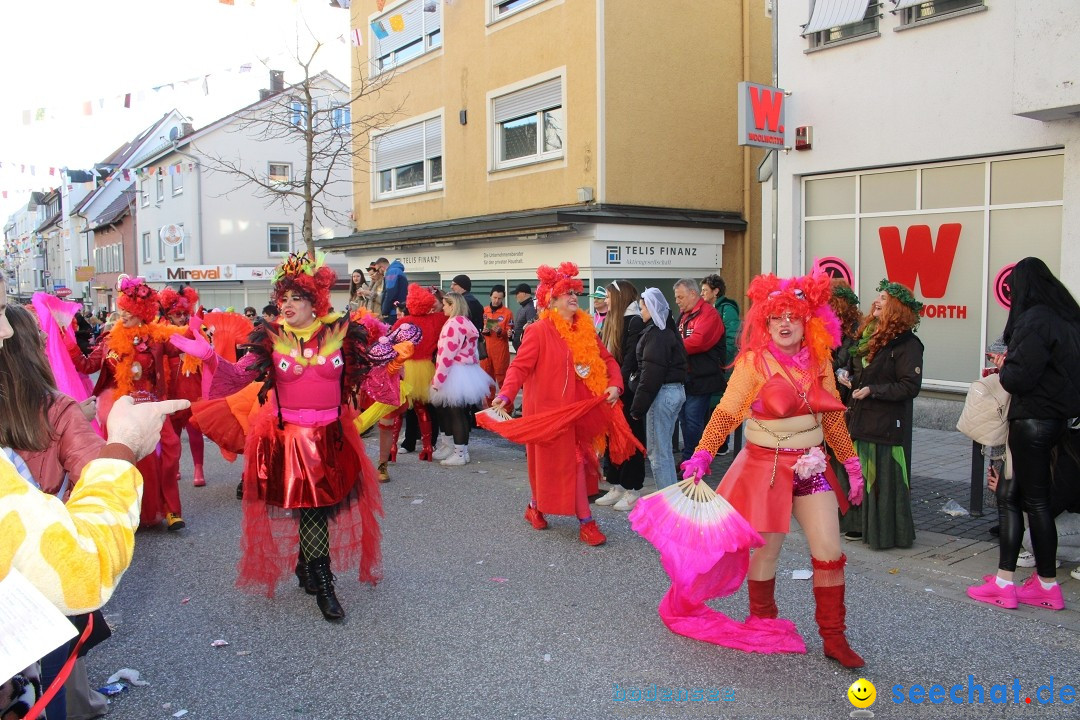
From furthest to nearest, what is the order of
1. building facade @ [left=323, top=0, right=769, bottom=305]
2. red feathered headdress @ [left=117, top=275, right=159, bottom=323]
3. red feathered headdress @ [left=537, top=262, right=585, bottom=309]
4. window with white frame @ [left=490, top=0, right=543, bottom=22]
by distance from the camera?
window with white frame @ [left=490, top=0, right=543, bottom=22] < building facade @ [left=323, top=0, right=769, bottom=305] < red feathered headdress @ [left=117, top=275, right=159, bottom=323] < red feathered headdress @ [left=537, top=262, right=585, bottom=309]

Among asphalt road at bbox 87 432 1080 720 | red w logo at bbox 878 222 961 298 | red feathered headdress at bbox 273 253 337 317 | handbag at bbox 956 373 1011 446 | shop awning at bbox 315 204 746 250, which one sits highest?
shop awning at bbox 315 204 746 250

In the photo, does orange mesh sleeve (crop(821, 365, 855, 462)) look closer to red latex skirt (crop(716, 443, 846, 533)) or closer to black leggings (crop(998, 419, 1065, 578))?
red latex skirt (crop(716, 443, 846, 533))

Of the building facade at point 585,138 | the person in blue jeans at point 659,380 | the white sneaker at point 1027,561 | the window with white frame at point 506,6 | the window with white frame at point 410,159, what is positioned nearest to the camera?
the white sneaker at point 1027,561

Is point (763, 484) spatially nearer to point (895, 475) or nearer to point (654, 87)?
point (895, 475)

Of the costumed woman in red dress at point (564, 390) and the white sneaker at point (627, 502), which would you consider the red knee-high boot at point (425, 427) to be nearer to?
the white sneaker at point (627, 502)

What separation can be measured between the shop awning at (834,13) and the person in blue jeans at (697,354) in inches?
213

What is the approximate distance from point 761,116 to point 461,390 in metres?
5.80

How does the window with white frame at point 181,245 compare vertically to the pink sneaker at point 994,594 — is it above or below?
above

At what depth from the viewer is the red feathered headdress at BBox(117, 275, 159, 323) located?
7.27m

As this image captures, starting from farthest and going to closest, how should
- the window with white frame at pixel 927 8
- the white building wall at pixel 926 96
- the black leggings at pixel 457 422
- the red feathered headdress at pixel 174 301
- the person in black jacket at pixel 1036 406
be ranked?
the window with white frame at pixel 927 8 → the black leggings at pixel 457 422 → the white building wall at pixel 926 96 → the red feathered headdress at pixel 174 301 → the person in black jacket at pixel 1036 406

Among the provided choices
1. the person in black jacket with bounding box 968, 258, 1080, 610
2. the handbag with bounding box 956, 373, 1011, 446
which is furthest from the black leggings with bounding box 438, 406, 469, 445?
the person in black jacket with bounding box 968, 258, 1080, 610

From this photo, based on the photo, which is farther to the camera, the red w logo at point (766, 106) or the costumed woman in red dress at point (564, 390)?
the red w logo at point (766, 106)

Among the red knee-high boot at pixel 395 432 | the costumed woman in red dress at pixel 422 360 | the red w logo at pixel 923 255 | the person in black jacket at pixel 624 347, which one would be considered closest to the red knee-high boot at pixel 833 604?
the person in black jacket at pixel 624 347

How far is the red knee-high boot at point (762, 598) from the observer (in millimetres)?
4480
